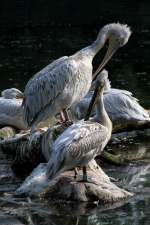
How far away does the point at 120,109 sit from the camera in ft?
39.0

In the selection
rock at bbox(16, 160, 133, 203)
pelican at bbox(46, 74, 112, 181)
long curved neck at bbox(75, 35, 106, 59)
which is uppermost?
long curved neck at bbox(75, 35, 106, 59)

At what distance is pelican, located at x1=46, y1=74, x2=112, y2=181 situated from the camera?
867cm

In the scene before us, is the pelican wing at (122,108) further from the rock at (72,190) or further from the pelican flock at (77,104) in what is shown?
the rock at (72,190)

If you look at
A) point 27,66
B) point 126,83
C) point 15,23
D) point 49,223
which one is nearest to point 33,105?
point 49,223

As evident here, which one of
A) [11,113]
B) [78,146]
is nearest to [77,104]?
[11,113]

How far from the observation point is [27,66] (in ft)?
64.8

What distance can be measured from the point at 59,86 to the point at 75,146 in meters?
1.89

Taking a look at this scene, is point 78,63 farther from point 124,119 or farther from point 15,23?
point 15,23

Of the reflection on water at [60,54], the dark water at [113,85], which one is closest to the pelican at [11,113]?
the dark water at [113,85]

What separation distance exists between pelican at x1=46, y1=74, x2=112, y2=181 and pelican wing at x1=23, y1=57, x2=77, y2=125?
4.48ft

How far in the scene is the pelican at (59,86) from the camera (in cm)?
1036

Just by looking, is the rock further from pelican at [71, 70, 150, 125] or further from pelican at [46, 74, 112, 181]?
pelican at [71, 70, 150, 125]

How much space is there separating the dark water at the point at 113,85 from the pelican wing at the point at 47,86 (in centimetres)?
90

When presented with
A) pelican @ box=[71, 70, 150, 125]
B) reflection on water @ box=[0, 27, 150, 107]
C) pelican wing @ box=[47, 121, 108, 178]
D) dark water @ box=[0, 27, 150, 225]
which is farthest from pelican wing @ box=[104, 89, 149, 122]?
pelican wing @ box=[47, 121, 108, 178]
